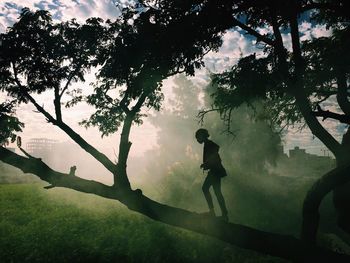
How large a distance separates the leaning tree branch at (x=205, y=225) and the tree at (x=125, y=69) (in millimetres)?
17

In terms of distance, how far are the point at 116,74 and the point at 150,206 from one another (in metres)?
3.58

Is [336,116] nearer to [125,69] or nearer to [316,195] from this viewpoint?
[316,195]

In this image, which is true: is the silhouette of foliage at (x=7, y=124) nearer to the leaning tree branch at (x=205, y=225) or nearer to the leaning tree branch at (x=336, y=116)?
the leaning tree branch at (x=205, y=225)

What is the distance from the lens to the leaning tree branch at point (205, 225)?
17.4 ft

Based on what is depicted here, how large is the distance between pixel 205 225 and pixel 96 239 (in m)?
9.90

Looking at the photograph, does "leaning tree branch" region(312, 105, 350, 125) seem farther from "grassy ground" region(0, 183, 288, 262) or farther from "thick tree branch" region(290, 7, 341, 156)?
"grassy ground" region(0, 183, 288, 262)

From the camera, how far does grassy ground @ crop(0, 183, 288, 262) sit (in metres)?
12.2

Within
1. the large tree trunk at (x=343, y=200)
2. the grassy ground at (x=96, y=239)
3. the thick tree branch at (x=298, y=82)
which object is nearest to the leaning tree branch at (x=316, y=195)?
the thick tree branch at (x=298, y=82)

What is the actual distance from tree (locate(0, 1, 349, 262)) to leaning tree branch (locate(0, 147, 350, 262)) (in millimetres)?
17

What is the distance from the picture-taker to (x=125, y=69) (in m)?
7.29

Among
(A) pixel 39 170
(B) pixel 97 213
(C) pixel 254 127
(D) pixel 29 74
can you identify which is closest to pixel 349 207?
(A) pixel 39 170

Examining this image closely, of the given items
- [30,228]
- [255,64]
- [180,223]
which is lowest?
[30,228]

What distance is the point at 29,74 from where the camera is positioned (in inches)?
361

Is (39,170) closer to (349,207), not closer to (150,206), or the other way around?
(150,206)
